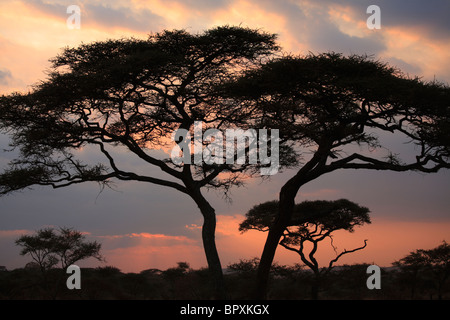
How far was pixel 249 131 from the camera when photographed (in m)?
16.9

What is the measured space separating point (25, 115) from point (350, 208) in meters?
15.4

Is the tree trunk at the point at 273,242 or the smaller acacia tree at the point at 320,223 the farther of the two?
the smaller acacia tree at the point at 320,223

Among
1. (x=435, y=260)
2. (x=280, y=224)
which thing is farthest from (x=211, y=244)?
(x=435, y=260)

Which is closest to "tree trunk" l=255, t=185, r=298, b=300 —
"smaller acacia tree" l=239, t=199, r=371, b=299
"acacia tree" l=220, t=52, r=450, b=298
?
"acacia tree" l=220, t=52, r=450, b=298

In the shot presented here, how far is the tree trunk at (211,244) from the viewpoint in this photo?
16.2 meters

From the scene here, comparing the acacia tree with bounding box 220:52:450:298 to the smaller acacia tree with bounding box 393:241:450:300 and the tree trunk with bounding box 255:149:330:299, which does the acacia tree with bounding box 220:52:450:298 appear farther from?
the smaller acacia tree with bounding box 393:241:450:300

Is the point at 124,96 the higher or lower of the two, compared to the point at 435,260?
higher

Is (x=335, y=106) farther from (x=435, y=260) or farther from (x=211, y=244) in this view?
(x=435, y=260)

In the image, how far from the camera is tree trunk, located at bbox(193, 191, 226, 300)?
1620 cm

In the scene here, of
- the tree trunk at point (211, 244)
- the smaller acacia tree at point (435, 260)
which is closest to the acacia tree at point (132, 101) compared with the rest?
the tree trunk at point (211, 244)

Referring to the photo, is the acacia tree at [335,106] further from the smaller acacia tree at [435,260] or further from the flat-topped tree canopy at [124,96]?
the smaller acacia tree at [435,260]

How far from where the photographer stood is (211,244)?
1670cm
